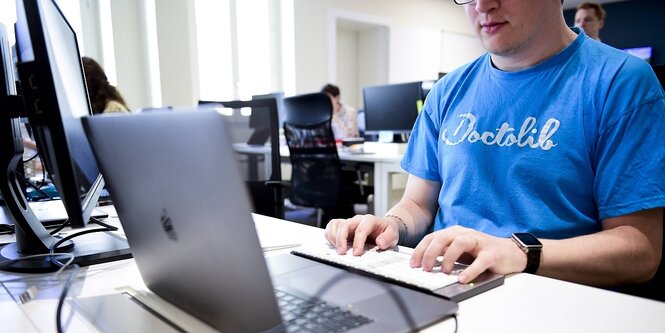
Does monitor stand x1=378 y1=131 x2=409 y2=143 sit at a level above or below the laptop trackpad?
below

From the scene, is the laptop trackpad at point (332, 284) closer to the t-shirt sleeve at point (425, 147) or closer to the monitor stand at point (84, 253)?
the monitor stand at point (84, 253)

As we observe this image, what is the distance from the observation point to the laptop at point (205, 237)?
377 mm

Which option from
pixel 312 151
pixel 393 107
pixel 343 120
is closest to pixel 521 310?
pixel 312 151

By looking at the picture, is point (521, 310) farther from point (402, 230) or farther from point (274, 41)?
point (274, 41)

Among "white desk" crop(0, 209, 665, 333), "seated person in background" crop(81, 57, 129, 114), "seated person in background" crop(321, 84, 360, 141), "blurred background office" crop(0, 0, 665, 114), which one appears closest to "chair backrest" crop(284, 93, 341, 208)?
"seated person in background" crop(81, 57, 129, 114)

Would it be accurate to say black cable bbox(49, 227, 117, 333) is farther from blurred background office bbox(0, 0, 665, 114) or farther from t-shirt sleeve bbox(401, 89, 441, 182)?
blurred background office bbox(0, 0, 665, 114)

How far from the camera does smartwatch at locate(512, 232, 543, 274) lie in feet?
2.30

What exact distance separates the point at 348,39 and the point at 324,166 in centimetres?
431

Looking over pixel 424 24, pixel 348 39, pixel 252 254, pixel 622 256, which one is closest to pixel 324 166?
pixel 622 256

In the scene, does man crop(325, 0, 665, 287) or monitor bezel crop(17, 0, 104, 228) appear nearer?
monitor bezel crop(17, 0, 104, 228)

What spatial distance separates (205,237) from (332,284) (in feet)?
0.79

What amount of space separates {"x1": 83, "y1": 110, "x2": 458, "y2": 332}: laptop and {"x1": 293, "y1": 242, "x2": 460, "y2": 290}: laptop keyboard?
29 mm

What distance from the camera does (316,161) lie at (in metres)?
3.10

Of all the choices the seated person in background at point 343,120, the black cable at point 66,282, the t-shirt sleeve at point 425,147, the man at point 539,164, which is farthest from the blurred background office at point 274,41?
the man at point 539,164
